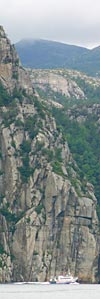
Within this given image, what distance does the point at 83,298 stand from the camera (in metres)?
Result: 173

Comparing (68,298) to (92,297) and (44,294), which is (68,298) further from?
(44,294)

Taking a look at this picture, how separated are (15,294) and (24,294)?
2.15m

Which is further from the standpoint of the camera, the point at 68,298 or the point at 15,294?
the point at 15,294

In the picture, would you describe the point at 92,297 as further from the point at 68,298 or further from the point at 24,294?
the point at 24,294

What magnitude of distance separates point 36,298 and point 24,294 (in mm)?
15583

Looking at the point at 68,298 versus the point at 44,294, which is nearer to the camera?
the point at 68,298

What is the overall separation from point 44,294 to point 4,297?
2234 cm

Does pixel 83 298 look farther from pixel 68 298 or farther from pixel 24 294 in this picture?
pixel 24 294

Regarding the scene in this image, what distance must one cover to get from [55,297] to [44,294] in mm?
13031

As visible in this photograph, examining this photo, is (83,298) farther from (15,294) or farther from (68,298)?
(15,294)

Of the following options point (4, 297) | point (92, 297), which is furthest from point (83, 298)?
point (4, 297)

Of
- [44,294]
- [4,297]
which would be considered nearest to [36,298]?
[4,297]

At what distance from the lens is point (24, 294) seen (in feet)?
615

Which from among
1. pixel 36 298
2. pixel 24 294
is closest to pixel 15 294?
pixel 24 294
